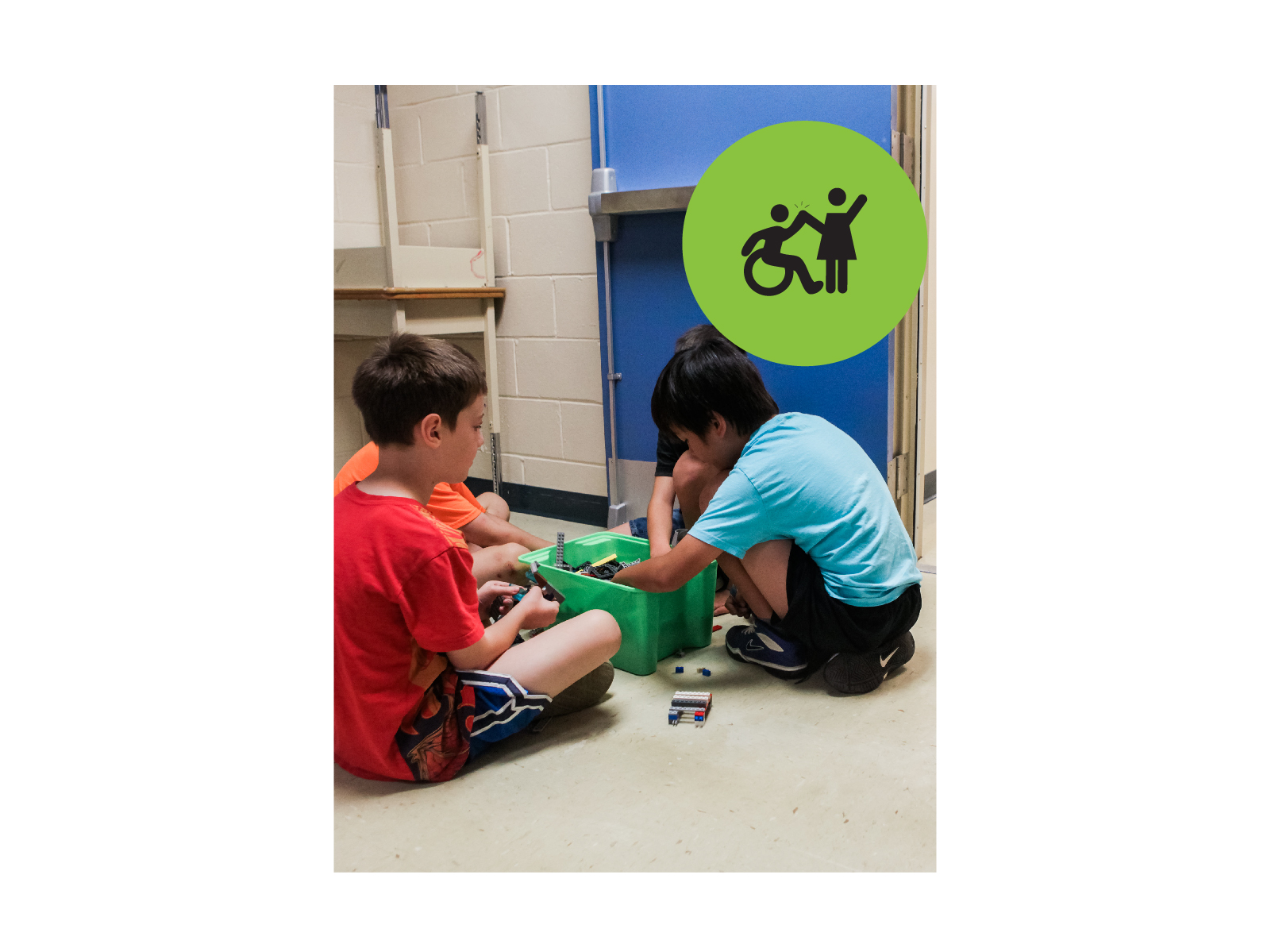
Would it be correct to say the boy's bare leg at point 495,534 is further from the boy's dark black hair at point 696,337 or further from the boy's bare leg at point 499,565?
the boy's dark black hair at point 696,337

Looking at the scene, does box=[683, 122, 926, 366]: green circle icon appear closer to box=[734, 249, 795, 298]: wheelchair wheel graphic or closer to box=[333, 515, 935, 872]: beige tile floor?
box=[734, 249, 795, 298]: wheelchair wheel graphic

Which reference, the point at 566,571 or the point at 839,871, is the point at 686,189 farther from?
the point at 839,871

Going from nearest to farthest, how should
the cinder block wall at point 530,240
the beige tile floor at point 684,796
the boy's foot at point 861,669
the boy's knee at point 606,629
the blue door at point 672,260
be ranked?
the beige tile floor at point 684,796 < the blue door at point 672,260 < the boy's knee at point 606,629 < the boy's foot at point 861,669 < the cinder block wall at point 530,240

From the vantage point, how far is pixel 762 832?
90cm

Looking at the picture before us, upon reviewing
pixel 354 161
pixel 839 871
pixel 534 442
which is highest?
pixel 354 161

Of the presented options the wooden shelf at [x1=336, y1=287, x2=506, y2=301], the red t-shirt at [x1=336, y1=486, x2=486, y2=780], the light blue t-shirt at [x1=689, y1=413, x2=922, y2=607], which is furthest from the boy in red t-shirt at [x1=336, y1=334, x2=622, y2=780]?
the wooden shelf at [x1=336, y1=287, x2=506, y2=301]

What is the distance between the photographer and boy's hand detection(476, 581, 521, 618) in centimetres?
116

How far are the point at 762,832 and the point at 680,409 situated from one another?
23.2 inches

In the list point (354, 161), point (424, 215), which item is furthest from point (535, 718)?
point (354, 161)

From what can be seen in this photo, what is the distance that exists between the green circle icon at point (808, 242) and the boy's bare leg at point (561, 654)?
425mm

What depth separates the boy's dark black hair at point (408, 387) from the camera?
0.97 meters

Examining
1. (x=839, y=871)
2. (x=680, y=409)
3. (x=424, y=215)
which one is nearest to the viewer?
(x=839, y=871)

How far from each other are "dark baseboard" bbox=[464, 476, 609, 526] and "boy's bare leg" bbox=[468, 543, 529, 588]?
0.27 feet

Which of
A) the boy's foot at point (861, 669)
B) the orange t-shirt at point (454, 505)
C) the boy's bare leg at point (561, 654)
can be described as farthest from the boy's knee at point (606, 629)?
the orange t-shirt at point (454, 505)
